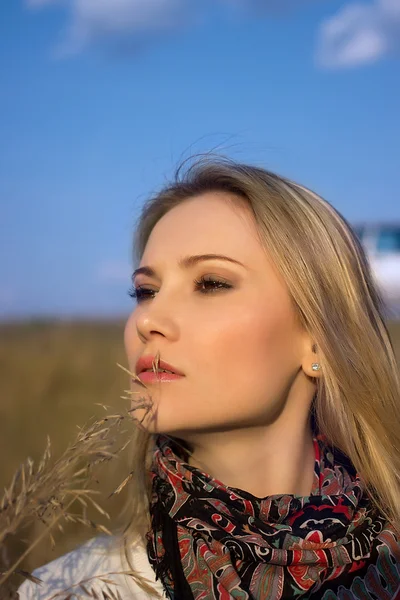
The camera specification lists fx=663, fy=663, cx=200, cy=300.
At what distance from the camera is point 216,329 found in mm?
2201

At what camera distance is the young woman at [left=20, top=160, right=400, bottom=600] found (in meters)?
2.19

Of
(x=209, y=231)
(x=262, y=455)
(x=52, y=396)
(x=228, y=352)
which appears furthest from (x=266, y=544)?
(x=52, y=396)

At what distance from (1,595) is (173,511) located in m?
0.98

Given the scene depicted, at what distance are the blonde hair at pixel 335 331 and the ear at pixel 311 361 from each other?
23 millimetres

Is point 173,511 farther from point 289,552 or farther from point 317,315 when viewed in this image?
point 317,315

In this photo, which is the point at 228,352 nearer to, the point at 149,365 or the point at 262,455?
the point at 149,365

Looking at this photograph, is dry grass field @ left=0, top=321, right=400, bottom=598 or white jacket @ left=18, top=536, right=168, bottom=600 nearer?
white jacket @ left=18, top=536, right=168, bottom=600

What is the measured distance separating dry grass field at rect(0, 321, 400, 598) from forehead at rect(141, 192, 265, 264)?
1120 millimetres

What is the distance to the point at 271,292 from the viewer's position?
2.38 m

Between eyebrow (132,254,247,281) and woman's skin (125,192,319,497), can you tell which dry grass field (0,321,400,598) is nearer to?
woman's skin (125,192,319,497)

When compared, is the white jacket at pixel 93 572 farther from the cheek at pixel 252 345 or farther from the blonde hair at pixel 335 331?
the cheek at pixel 252 345

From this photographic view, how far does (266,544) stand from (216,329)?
72cm

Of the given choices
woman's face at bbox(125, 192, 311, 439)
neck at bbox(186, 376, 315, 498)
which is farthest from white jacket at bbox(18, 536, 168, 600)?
woman's face at bbox(125, 192, 311, 439)

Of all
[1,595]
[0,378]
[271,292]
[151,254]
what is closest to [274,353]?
[271,292]
